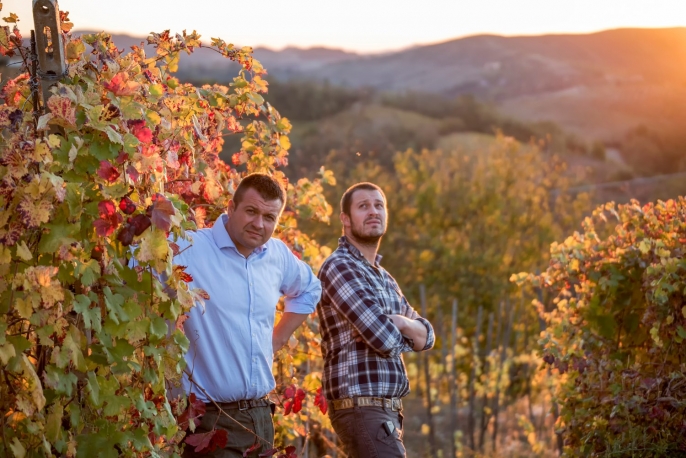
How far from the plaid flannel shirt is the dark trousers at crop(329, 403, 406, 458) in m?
0.08

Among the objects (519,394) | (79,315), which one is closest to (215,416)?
(79,315)

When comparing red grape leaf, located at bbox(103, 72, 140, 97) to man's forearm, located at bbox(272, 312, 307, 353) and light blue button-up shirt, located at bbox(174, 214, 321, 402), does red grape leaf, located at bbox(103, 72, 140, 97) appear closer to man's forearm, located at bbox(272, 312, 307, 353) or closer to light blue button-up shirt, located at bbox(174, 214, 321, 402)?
light blue button-up shirt, located at bbox(174, 214, 321, 402)

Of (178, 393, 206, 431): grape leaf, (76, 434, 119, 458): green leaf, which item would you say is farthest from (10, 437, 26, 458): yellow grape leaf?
(178, 393, 206, 431): grape leaf

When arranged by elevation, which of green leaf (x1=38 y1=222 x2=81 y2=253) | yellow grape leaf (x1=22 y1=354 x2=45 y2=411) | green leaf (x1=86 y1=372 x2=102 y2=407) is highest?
green leaf (x1=38 y1=222 x2=81 y2=253)

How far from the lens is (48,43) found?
2.62m

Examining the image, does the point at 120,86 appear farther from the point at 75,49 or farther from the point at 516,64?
the point at 516,64

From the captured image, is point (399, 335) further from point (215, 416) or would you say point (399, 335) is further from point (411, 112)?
point (411, 112)

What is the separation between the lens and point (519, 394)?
45.3ft

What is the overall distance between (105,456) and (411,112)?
62.1 meters

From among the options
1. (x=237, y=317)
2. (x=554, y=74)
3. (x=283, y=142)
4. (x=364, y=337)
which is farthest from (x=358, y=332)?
(x=554, y=74)

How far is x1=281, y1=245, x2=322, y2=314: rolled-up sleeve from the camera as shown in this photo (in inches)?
145

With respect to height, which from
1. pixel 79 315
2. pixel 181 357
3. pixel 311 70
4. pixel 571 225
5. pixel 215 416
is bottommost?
pixel 571 225

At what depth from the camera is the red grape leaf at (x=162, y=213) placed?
2.46m

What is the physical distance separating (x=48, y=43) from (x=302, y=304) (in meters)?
1.56
